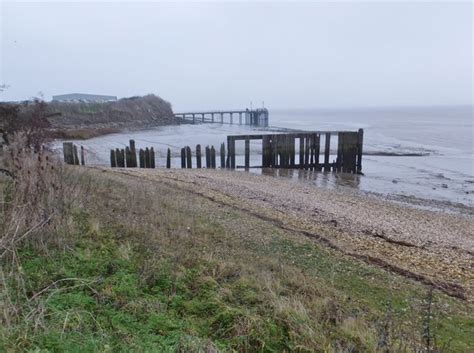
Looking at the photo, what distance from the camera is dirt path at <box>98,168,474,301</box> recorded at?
739 cm

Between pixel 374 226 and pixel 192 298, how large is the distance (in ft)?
26.4

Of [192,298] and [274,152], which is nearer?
[192,298]

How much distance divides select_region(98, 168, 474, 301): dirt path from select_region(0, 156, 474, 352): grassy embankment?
3.57ft

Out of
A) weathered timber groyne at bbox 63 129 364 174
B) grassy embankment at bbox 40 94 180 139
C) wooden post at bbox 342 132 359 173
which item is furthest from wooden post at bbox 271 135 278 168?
grassy embankment at bbox 40 94 180 139

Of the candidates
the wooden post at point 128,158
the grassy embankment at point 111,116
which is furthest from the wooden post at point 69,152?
the grassy embankment at point 111,116

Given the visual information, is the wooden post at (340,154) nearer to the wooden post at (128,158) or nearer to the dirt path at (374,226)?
the dirt path at (374,226)

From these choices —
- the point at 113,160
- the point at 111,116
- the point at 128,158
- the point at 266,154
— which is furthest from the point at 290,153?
the point at 111,116

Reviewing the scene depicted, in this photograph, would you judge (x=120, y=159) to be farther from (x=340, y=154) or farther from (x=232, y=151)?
(x=340, y=154)

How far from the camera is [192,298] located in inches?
171

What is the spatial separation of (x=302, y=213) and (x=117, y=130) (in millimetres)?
51457

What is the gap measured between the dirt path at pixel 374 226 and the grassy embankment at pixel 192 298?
3.57 ft

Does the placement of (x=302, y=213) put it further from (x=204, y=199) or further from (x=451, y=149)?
(x=451, y=149)

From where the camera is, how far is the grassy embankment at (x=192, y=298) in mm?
3288

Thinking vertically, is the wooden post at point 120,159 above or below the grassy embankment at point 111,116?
below
